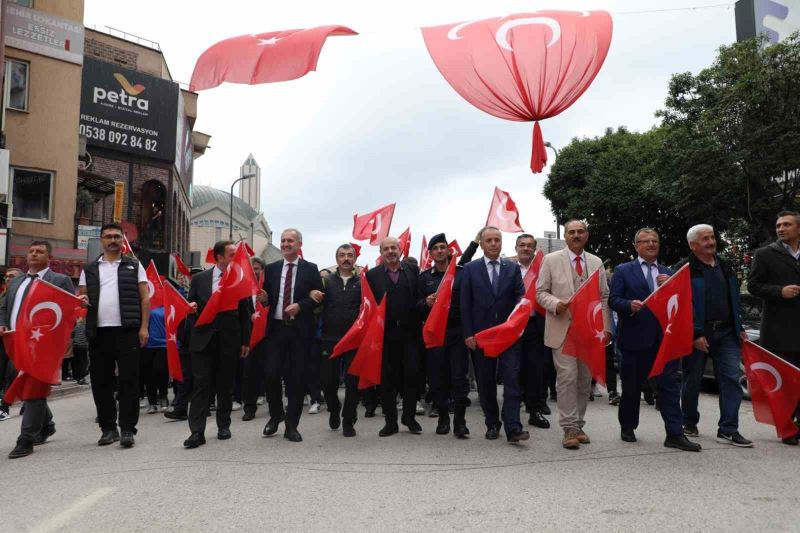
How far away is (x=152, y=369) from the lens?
30.7 ft

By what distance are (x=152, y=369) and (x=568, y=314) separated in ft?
19.5

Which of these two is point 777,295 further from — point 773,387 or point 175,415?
point 175,415

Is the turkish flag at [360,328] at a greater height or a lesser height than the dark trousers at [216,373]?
greater

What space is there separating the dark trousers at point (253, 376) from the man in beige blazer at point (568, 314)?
3662 millimetres

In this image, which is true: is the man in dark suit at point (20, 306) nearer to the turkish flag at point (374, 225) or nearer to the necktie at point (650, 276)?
the necktie at point (650, 276)

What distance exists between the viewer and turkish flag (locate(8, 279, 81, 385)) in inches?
248

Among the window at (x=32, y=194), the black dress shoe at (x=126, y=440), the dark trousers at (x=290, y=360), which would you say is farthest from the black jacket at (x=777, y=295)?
the window at (x=32, y=194)

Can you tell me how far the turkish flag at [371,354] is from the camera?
6773mm

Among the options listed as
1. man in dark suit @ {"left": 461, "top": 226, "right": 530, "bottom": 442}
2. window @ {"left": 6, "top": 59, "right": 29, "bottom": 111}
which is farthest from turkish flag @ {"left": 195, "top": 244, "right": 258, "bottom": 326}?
window @ {"left": 6, "top": 59, "right": 29, "bottom": 111}

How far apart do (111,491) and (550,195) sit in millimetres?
33892

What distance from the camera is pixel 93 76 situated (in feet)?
115

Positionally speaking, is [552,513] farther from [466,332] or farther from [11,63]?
[11,63]

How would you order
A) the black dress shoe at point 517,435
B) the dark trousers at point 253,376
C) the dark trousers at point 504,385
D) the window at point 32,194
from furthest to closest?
the window at point 32,194, the dark trousers at point 253,376, the dark trousers at point 504,385, the black dress shoe at point 517,435

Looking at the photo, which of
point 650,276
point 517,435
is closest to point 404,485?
point 517,435
